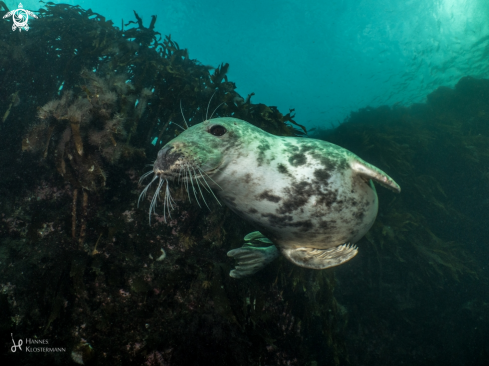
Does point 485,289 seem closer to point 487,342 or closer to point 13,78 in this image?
point 487,342

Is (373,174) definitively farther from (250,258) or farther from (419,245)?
(419,245)

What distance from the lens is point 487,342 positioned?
5.62 meters

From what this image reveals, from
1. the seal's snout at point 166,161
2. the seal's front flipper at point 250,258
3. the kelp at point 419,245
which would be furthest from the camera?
the kelp at point 419,245

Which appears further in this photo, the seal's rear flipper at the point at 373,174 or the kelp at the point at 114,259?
the seal's rear flipper at the point at 373,174

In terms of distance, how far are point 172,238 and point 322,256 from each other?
1.78 metres

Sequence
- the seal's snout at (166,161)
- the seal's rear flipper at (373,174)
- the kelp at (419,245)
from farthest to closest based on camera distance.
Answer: the kelp at (419,245) → the seal's rear flipper at (373,174) → the seal's snout at (166,161)

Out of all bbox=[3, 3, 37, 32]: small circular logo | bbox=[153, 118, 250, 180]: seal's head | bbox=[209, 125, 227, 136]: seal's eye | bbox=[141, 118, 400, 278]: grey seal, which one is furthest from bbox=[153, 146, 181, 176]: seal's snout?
bbox=[3, 3, 37, 32]: small circular logo

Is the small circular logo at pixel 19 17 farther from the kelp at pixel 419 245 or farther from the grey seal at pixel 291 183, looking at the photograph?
the kelp at pixel 419 245

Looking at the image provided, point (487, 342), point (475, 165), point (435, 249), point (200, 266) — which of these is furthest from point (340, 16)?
point (200, 266)

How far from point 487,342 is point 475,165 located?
529cm

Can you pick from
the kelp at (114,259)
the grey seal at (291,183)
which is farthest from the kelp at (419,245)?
the grey seal at (291,183)

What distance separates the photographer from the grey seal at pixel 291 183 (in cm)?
191

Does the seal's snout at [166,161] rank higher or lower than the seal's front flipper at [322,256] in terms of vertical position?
higher

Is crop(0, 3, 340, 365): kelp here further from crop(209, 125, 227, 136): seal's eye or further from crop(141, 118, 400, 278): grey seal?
crop(209, 125, 227, 136): seal's eye
